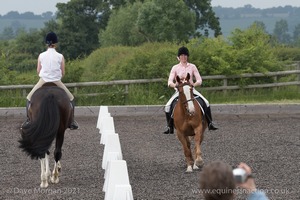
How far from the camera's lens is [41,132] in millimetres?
11008

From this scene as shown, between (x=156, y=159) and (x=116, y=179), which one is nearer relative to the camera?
(x=116, y=179)

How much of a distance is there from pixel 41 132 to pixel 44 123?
0.15 m

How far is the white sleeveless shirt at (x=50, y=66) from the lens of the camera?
1199cm

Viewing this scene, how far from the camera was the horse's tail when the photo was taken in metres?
11.0

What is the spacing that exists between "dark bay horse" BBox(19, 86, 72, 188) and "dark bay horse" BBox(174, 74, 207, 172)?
2.10 m

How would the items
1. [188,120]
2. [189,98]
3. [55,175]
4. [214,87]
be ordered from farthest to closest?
[214,87]
[188,120]
[189,98]
[55,175]

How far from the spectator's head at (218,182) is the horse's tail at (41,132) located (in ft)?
22.9

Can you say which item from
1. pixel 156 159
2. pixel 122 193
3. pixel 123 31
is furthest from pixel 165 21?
pixel 122 193

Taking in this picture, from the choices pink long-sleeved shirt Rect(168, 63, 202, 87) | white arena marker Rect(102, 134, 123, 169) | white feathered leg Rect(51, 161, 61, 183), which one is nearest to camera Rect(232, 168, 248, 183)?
white arena marker Rect(102, 134, 123, 169)

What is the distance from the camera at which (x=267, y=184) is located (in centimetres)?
1090

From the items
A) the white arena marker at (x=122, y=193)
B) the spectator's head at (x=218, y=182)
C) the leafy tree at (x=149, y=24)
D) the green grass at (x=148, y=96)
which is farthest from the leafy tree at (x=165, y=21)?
the spectator's head at (x=218, y=182)

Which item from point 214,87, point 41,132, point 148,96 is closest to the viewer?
point 41,132

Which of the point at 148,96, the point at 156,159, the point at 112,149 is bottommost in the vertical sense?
the point at 148,96

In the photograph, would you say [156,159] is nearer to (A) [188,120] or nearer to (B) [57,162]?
(A) [188,120]
